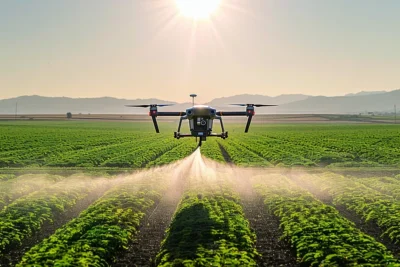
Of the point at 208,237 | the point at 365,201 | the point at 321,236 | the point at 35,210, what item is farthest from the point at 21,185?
the point at 365,201

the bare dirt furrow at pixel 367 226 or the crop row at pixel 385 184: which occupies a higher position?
the crop row at pixel 385 184

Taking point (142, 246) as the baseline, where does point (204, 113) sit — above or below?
above

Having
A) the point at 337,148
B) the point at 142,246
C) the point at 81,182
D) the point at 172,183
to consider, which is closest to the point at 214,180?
the point at 172,183

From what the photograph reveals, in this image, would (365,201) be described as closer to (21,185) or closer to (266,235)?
(266,235)

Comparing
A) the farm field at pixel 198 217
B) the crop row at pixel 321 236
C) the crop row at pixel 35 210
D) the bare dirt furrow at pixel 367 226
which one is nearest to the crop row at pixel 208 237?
the farm field at pixel 198 217

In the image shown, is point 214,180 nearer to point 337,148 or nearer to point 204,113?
point 204,113

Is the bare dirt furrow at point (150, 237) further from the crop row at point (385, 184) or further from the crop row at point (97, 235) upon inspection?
the crop row at point (385, 184)
